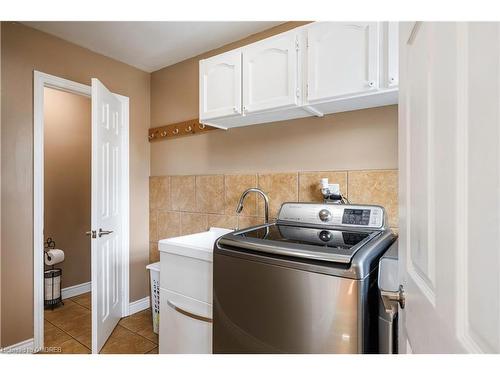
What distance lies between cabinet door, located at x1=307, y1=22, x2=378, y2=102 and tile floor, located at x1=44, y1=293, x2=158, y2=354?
7.16 ft

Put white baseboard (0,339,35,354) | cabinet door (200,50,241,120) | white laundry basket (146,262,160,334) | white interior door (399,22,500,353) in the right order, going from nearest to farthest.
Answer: white interior door (399,22,500,353)
cabinet door (200,50,241,120)
white baseboard (0,339,35,354)
white laundry basket (146,262,160,334)

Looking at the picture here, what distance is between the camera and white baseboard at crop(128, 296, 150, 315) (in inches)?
108

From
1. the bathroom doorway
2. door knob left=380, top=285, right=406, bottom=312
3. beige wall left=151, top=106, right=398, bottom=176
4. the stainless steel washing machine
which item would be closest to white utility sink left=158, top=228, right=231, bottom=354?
the stainless steel washing machine

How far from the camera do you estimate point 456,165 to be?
41 centimetres

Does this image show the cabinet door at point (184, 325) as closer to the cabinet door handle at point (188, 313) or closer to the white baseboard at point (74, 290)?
the cabinet door handle at point (188, 313)

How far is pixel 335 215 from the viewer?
1.65m

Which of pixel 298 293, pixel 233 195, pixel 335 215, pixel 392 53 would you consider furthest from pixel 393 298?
pixel 233 195

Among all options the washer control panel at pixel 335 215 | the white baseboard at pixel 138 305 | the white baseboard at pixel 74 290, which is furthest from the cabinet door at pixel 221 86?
the white baseboard at pixel 74 290

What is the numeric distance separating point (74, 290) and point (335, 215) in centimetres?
305

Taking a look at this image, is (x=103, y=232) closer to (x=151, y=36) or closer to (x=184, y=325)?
(x=184, y=325)

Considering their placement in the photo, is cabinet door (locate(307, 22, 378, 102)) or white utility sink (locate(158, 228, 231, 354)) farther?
white utility sink (locate(158, 228, 231, 354))

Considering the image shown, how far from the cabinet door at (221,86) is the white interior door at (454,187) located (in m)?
1.30

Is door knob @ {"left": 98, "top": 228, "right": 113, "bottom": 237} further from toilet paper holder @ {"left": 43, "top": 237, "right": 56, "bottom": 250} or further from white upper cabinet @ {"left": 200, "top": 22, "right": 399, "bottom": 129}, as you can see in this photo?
toilet paper holder @ {"left": 43, "top": 237, "right": 56, "bottom": 250}

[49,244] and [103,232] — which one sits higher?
[103,232]
